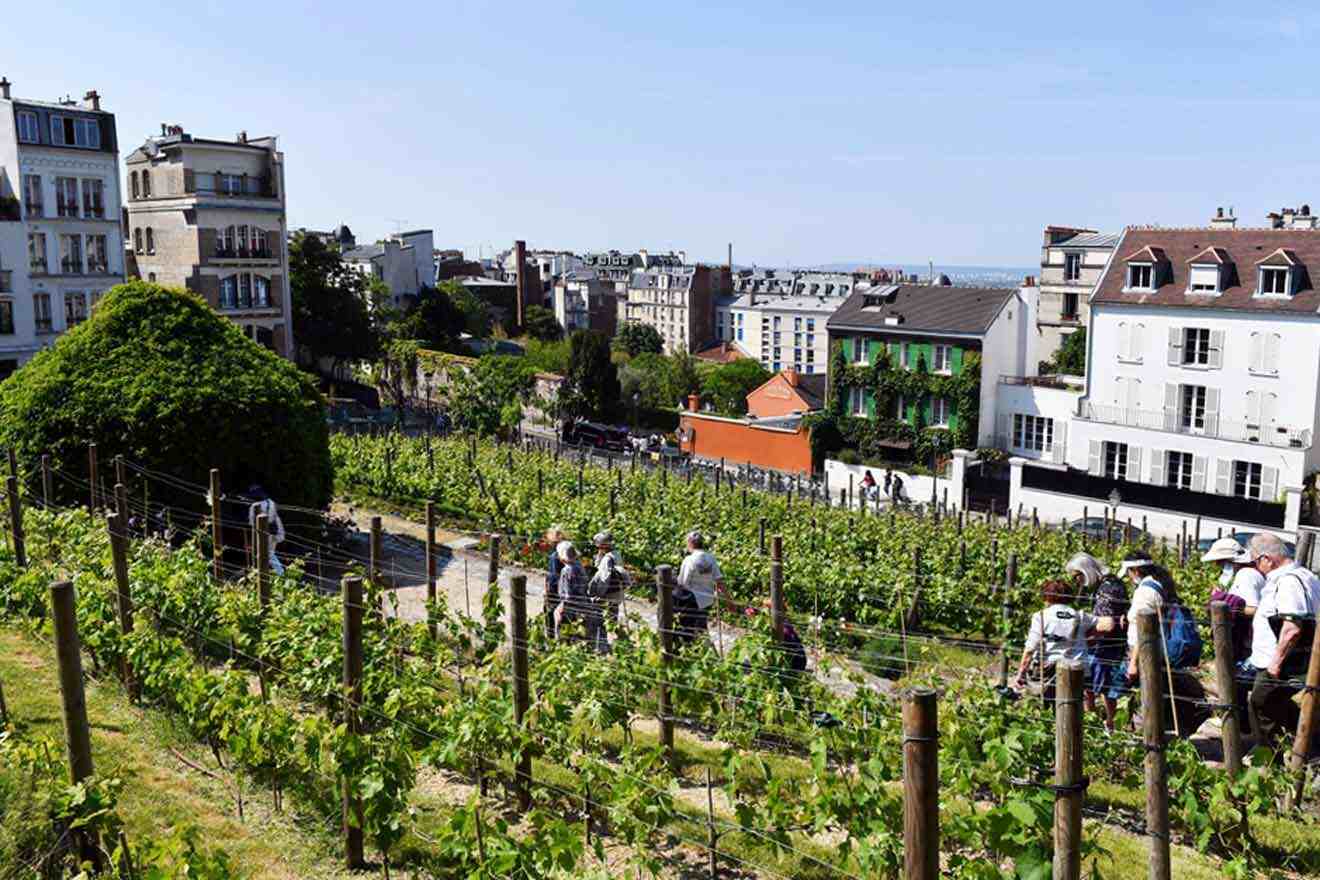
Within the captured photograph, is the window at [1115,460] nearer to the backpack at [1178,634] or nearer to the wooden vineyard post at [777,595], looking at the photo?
the wooden vineyard post at [777,595]

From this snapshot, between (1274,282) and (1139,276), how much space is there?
4.76 m

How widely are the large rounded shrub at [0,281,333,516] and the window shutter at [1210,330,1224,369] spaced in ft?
98.8

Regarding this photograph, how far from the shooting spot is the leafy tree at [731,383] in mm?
69863

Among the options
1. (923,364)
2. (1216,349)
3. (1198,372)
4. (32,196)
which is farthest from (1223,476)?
(32,196)

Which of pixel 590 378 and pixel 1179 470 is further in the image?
pixel 590 378

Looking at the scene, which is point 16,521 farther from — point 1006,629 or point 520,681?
point 1006,629

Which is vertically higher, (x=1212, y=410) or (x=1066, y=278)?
(x=1066, y=278)

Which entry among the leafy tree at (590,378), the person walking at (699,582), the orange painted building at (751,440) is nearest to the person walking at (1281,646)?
the person walking at (699,582)

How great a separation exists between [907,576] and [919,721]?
1104 centimetres

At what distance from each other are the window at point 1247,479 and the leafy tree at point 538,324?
66.4 meters

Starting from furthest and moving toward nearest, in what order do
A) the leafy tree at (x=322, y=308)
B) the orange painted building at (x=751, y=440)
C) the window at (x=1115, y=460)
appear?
the leafy tree at (x=322, y=308) < the orange painted building at (x=751, y=440) < the window at (x=1115, y=460)

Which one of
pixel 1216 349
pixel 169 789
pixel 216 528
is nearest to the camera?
pixel 169 789

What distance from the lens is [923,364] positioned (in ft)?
149

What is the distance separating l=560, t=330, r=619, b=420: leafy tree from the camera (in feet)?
179
